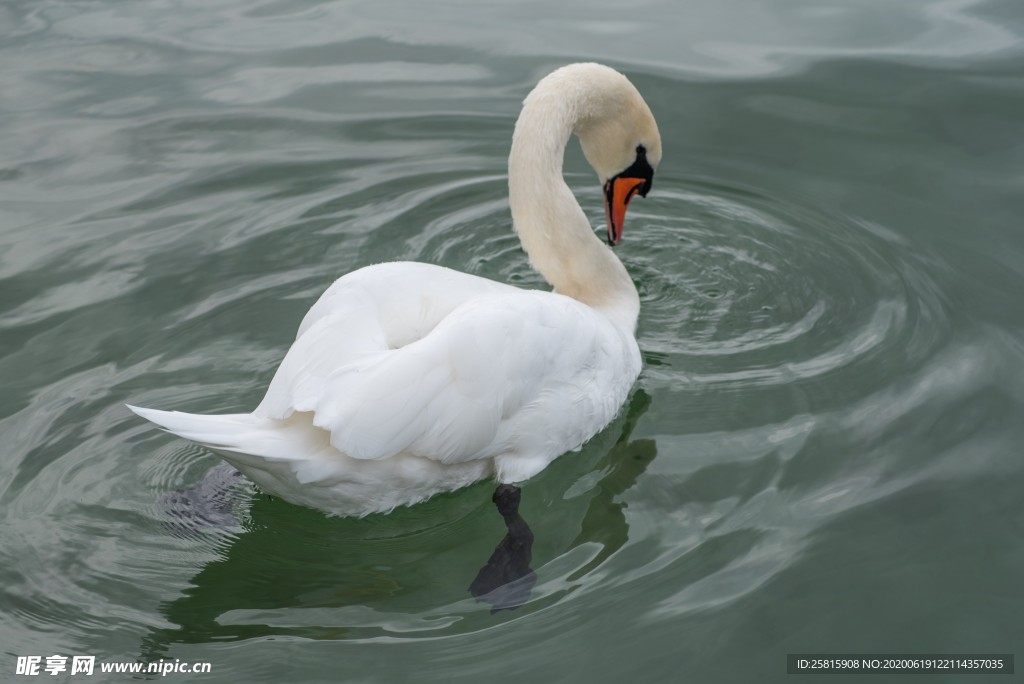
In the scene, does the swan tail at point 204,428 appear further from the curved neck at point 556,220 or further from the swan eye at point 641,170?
the swan eye at point 641,170

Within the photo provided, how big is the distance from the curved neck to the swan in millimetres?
17

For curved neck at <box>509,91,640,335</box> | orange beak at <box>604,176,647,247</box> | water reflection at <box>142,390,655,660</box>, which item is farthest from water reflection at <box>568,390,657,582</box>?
orange beak at <box>604,176,647,247</box>

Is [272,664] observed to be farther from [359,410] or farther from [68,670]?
[359,410]

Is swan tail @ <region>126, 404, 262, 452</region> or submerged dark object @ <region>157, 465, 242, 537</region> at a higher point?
swan tail @ <region>126, 404, 262, 452</region>

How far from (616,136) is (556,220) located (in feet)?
2.07

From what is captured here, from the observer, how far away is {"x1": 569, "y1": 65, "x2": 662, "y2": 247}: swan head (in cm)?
480

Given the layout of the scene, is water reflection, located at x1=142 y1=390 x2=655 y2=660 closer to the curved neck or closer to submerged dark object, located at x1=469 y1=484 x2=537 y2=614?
submerged dark object, located at x1=469 y1=484 x2=537 y2=614

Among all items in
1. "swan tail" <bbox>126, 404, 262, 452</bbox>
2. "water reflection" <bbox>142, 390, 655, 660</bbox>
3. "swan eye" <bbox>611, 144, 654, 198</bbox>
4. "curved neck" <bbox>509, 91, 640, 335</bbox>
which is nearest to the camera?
"swan tail" <bbox>126, 404, 262, 452</bbox>

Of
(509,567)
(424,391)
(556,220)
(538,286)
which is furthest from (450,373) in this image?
(538,286)

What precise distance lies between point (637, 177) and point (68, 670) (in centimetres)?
358

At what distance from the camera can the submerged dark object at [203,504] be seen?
3607 mm

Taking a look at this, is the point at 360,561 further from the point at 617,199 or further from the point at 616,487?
the point at 617,199

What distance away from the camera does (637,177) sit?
5203 mm

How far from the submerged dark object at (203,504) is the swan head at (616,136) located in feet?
8.19
